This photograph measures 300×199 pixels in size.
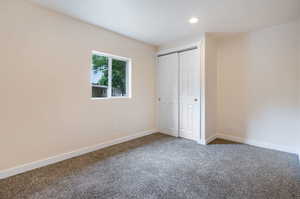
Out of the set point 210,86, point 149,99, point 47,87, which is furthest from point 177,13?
point 47,87

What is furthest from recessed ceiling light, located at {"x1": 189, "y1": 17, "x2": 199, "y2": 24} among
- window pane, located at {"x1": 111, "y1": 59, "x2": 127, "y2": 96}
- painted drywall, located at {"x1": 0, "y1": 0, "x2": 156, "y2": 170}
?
window pane, located at {"x1": 111, "y1": 59, "x2": 127, "y2": 96}

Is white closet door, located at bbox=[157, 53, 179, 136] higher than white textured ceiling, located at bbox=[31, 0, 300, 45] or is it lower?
lower

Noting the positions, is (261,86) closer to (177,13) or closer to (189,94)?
(189,94)

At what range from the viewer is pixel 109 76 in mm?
3359

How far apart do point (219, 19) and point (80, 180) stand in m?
3.30

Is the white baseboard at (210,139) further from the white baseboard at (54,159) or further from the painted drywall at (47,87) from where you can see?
the painted drywall at (47,87)

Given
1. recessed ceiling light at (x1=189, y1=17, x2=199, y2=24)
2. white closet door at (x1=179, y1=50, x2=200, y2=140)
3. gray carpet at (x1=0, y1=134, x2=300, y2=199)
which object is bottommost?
gray carpet at (x1=0, y1=134, x2=300, y2=199)

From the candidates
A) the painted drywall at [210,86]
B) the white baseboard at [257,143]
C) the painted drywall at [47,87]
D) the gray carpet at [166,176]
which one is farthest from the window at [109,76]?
the white baseboard at [257,143]

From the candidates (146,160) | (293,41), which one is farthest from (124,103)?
(293,41)

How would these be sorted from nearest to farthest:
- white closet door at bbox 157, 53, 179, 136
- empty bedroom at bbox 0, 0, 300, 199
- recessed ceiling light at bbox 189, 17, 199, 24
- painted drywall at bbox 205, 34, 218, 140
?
empty bedroom at bbox 0, 0, 300, 199
recessed ceiling light at bbox 189, 17, 199, 24
painted drywall at bbox 205, 34, 218, 140
white closet door at bbox 157, 53, 179, 136

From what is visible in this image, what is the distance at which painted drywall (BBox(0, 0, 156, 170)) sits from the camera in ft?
6.77

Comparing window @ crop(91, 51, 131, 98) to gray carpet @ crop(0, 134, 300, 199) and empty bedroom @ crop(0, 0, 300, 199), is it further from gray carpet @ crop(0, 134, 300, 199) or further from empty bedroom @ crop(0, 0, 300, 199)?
gray carpet @ crop(0, 134, 300, 199)

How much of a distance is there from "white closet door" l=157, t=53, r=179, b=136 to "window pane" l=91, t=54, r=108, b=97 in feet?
5.04

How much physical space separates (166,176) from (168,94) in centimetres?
234
